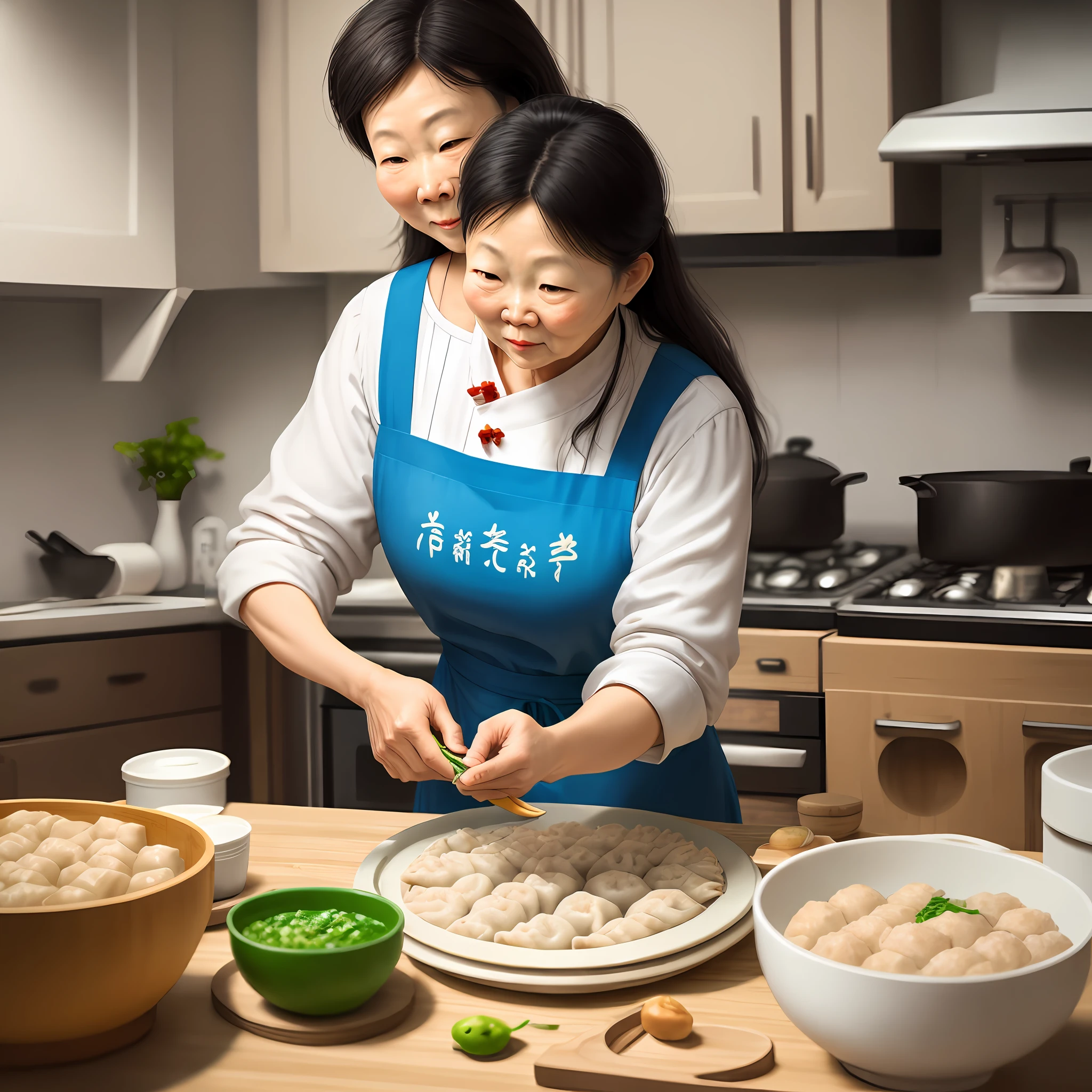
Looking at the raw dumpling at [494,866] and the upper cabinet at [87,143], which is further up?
the upper cabinet at [87,143]

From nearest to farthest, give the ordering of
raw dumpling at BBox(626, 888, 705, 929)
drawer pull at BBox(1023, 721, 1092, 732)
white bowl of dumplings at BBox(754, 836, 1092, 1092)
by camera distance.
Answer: white bowl of dumplings at BBox(754, 836, 1092, 1092)
raw dumpling at BBox(626, 888, 705, 929)
drawer pull at BBox(1023, 721, 1092, 732)

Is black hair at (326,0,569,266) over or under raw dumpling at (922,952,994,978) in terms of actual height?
over

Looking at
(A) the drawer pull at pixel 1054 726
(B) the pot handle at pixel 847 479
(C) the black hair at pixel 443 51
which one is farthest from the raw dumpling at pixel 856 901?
(B) the pot handle at pixel 847 479

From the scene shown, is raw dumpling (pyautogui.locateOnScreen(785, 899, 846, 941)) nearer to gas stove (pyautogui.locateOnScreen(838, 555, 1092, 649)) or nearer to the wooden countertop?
the wooden countertop

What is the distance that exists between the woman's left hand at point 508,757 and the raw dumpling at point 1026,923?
338 mm

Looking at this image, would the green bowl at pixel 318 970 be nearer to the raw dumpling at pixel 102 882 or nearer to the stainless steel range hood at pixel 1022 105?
the raw dumpling at pixel 102 882

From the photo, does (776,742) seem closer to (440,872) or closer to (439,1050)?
(440,872)

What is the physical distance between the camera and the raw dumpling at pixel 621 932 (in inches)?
33.3

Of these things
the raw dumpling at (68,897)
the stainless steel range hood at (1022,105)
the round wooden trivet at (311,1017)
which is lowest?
the round wooden trivet at (311,1017)

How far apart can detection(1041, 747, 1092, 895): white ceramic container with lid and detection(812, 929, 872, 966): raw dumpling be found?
0.74 ft

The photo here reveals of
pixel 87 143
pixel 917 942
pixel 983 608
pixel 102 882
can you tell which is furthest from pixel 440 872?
pixel 87 143

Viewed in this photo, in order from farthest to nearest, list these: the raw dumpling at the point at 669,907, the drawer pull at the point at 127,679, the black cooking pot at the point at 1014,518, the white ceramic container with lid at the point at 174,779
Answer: the drawer pull at the point at 127,679, the black cooking pot at the point at 1014,518, the white ceramic container with lid at the point at 174,779, the raw dumpling at the point at 669,907

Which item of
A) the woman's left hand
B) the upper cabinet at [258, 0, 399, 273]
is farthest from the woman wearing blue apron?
the upper cabinet at [258, 0, 399, 273]

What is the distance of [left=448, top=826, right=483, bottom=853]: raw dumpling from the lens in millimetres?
996
